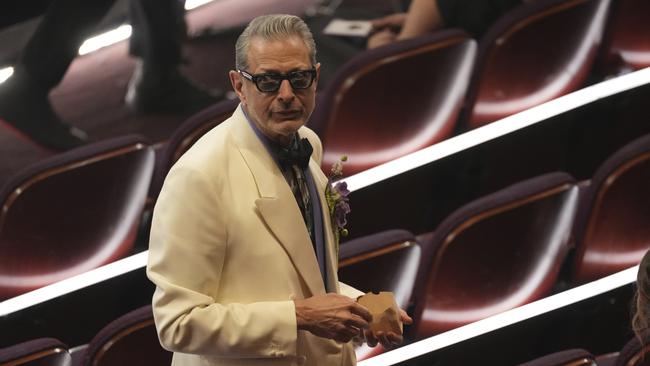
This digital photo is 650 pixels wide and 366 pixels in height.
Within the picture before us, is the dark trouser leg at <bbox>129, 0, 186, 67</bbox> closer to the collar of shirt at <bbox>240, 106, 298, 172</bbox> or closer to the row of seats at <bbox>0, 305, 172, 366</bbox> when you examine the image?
the row of seats at <bbox>0, 305, 172, 366</bbox>

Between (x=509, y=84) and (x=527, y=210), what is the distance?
15 centimetres

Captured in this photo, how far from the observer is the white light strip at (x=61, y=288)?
2.74 ft

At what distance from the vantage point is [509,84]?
91 cm

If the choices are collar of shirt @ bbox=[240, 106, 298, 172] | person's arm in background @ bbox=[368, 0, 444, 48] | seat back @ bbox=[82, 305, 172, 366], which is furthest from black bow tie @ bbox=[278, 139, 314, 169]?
person's arm in background @ bbox=[368, 0, 444, 48]

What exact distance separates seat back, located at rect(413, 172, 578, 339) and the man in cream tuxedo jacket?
276 mm

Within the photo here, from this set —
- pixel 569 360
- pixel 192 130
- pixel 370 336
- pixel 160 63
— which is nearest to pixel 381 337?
pixel 370 336

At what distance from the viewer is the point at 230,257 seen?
0.50 m

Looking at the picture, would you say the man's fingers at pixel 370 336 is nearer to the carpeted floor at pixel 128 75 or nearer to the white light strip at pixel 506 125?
the white light strip at pixel 506 125

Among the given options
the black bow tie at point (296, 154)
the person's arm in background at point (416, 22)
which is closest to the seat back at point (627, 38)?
the person's arm in background at point (416, 22)

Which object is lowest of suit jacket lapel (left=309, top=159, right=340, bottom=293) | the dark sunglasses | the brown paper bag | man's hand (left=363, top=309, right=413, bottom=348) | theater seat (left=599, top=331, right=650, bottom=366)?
theater seat (left=599, top=331, right=650, bottom=366)

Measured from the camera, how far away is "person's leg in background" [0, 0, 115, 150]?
3.19 ft

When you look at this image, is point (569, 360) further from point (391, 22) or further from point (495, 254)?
point (391, 22)

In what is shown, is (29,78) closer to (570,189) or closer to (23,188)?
(23,188)

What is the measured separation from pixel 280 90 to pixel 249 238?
6 cm
